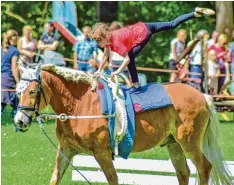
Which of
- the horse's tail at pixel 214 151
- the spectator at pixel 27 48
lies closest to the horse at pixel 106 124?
the horse's tail at pixel 214 151

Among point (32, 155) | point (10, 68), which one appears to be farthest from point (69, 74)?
point (10, 68)

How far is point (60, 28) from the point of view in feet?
70.0

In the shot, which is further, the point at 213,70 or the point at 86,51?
the point at 213,70

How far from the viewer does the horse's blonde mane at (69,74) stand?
8.84m

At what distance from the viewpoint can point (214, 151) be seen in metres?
9.73

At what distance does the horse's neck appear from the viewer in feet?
29.0

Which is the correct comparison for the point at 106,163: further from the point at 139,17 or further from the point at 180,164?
the point at 139,17

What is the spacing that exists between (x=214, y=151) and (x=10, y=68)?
23.6ft

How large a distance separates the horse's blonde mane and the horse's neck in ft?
0.15

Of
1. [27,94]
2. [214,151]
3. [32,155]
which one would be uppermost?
[27,94]

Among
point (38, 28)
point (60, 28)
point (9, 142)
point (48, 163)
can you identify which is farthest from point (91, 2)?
point (48, 163)

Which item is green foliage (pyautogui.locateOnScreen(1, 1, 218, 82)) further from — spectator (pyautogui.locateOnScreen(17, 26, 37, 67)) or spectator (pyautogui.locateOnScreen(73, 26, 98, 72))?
spectator (pyautogui.locateOnScreen(73, 26, 98, 72))

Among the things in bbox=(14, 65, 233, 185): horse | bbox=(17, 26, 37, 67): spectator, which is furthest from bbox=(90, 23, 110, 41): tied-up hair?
bbox=(17, 26, 37, 67): spectator

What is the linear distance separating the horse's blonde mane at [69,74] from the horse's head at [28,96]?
227 mm
